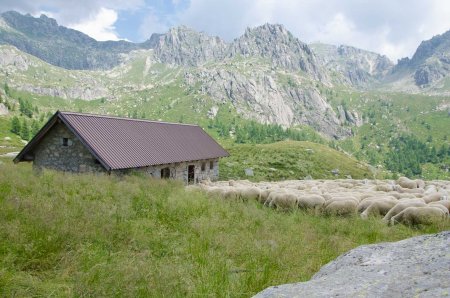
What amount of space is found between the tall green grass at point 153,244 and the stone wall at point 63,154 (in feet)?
32.5

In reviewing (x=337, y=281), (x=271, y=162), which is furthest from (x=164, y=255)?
(x=271, y=162)

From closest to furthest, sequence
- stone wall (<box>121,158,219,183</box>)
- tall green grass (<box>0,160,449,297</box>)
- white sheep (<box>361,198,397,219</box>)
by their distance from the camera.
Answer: tall green grass (<box>0,160,449,297</box>) < white sheep (<box>361,198,397,219</box>) < stone wall (<box>121,158,219,183</box>)

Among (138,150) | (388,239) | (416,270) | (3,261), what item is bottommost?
(388,239)

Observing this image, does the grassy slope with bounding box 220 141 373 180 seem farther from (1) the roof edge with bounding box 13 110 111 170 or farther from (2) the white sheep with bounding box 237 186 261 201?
(2) the white sheep with bounding box 237 186 261 201

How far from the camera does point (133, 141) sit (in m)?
26.6

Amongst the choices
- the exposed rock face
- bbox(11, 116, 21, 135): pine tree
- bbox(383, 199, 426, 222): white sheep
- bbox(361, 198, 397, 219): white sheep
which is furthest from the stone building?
bbox(11, 116, 21, 135): pine tree

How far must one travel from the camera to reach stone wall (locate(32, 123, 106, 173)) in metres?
23.4

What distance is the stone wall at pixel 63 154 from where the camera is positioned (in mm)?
23359

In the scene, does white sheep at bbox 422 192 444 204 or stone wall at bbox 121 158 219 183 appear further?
stone wall at bbox 121 158 219 183

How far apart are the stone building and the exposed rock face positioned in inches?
759

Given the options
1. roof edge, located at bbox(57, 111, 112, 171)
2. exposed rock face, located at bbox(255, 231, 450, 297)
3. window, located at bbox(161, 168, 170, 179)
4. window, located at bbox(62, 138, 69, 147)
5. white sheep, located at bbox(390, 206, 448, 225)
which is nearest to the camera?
exposed rock face, located at bbox(255, 231, 450, 297)

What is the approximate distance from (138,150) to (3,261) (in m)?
20.2

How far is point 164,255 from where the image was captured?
8133mm

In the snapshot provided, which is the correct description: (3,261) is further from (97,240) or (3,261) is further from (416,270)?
(416,270)
